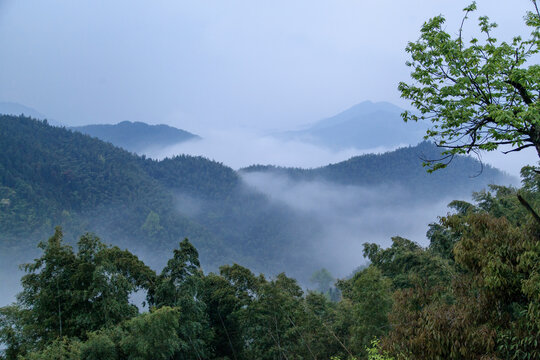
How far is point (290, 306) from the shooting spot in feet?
57.8

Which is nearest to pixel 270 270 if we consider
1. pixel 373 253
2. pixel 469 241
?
pixel 373 253

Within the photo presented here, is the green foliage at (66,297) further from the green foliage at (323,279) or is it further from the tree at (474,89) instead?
the green foliage at (323,279)

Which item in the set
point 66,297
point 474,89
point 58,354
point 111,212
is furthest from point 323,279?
point 474,89

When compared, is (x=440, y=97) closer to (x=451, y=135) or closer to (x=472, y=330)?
(x=451, y=135)

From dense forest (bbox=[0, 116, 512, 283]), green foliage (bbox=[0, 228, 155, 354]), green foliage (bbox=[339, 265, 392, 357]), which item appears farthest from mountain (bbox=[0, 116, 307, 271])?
green foliage (bbox=[339, 265, 392, 357])

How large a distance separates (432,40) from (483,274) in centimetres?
372

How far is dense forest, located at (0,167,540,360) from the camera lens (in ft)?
16.9

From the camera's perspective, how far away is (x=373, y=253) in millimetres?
24016

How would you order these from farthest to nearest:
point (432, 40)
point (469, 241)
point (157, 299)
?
point (157, 299)
point (469, 241)
point (432, 40)

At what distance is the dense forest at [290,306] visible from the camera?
5164 millimetres

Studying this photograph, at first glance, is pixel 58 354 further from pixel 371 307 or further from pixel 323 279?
pixel 323 279

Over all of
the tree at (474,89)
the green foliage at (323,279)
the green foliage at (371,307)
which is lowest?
the green foliage at (323,279)

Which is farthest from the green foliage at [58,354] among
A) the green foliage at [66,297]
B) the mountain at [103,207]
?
the mountain at [103,207]

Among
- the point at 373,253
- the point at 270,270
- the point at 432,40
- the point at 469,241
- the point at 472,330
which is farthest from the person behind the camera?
the point at 270,270
